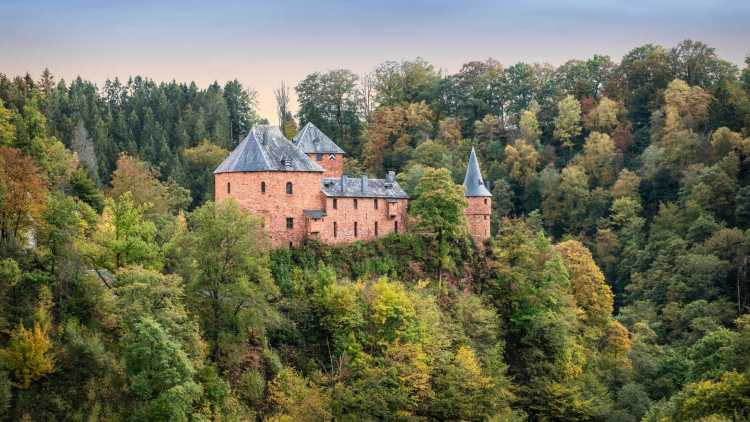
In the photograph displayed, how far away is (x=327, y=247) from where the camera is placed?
59281 mm

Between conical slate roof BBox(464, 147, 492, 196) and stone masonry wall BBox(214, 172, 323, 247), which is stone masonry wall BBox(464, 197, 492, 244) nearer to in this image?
conical slate roof BBox(464, 147, 492, 196)

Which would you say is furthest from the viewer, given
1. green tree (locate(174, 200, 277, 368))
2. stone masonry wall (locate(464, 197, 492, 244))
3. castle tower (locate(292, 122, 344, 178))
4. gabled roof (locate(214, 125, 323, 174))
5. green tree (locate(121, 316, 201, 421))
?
castle tower (locate(292, 122, 344, 178))

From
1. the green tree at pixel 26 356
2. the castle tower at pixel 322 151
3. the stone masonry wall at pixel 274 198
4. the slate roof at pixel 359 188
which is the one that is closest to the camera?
the green tree at pixel 26 356

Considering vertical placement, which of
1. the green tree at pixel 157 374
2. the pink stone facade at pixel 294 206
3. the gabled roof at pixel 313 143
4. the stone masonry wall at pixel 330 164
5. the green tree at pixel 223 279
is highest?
the gabled roof at pixel 313 143

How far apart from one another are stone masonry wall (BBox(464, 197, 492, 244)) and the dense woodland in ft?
6.76

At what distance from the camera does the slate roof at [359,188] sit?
60625mm

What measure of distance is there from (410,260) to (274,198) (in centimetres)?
975

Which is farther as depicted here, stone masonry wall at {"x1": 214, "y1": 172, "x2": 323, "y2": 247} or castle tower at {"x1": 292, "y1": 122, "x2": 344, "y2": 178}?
castle tower at {"x1": 292, "y1": 122, "x2": 344, "y2": 178}

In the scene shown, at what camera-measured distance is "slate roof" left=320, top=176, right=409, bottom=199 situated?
60.6 m

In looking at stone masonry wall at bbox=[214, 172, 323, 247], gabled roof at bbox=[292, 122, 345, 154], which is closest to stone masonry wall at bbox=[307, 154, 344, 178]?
gabled roof at bbox=[292, 122, 345, 154]

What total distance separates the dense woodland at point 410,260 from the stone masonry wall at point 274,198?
1.47 meters

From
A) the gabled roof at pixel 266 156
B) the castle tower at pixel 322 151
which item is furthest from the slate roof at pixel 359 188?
the castle tower at pixel 322 151

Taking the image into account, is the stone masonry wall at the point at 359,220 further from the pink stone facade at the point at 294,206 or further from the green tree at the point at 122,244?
the green tree at the point at 122,244

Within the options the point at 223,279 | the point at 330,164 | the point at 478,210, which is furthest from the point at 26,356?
the point at 478,210
